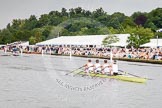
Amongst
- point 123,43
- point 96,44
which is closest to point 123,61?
point 123,43

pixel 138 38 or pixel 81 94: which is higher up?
pixel 138 38

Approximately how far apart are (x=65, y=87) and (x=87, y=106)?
781cm

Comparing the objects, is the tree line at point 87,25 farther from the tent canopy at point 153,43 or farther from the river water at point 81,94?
the river water at point 81,94

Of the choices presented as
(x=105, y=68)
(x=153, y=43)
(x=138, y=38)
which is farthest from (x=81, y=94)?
(x=138, y=38)

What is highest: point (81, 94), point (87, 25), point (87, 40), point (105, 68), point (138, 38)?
point (87, 25)

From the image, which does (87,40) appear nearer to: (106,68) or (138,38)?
(138,38)

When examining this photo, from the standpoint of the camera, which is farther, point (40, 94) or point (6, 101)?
point (40, 94)

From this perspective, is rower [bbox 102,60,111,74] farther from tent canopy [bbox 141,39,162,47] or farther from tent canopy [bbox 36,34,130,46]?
tent canopy [bbox 36,34,130,46]

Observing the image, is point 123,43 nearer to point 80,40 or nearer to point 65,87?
point 80,40

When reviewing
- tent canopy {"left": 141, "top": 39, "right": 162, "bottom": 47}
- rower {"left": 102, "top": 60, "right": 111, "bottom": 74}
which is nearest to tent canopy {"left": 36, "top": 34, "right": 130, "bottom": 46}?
tent canopy {"left": 141, "top": 39, "right": 162, "bottom": 47}

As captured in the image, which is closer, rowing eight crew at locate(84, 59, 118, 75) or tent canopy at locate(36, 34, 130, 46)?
rowing eight crew at locate(84, 59, 118, 75)

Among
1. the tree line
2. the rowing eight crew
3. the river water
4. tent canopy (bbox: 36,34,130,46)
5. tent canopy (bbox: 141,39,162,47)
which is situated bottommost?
the river water

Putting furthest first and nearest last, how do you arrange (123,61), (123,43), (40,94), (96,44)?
1. (96,44)
2. (123,43)
3. (123,61)
4. (40,94)

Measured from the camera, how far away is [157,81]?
3209 centimetres
